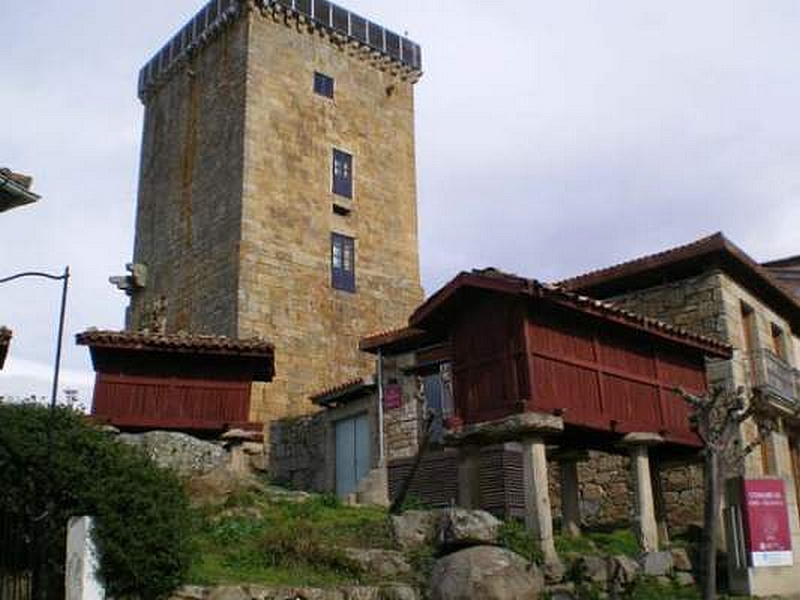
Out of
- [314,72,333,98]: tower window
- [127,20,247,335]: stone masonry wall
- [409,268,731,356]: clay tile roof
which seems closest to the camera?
[409,268,731,356]: clay tile roof

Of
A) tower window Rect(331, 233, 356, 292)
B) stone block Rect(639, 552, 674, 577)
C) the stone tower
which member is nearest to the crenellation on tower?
the stone tower

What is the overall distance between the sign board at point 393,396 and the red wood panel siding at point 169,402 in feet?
13.5

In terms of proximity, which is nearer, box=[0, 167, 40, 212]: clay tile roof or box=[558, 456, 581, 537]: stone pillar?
box=[0, 167, 40, 212]: clay tile roof

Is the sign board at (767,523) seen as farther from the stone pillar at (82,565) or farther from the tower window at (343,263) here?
the tower window at (343,263)

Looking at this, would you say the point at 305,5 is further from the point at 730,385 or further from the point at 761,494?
the point at 761,494

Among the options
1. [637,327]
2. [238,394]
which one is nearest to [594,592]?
[637,327]

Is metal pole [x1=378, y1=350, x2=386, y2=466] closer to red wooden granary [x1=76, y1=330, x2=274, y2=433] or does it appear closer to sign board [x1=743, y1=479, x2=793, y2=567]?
red wooden granary [x1=76, y1=330, x2=274, y2=433]

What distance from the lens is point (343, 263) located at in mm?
27688

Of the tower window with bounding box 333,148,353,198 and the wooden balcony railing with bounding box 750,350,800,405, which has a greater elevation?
the tower window with bounding box 333,148,353,198

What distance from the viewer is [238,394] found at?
17750 millimetres

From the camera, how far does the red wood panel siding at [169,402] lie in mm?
16938

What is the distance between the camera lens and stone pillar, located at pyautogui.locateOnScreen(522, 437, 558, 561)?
1227cm

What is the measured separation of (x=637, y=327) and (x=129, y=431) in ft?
30.2

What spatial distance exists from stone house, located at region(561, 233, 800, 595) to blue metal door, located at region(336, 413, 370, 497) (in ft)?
20.3
